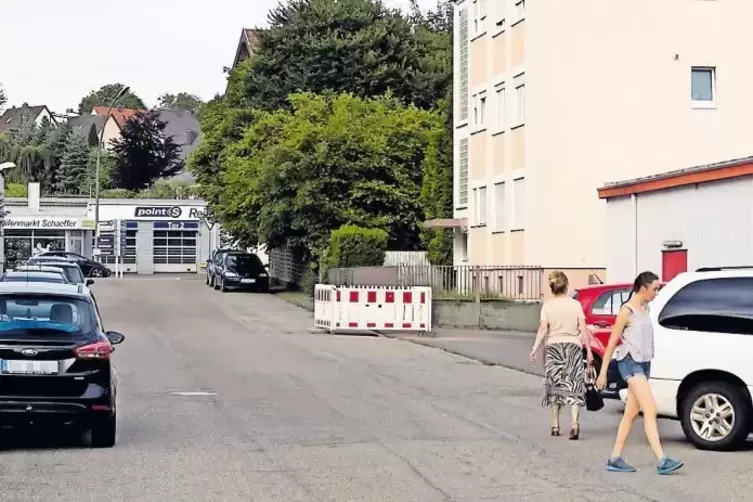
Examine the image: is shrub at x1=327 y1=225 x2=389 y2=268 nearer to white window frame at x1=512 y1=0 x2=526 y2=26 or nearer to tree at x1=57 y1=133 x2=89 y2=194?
white window frame at x1=512 y1=0 x2=526 y2=26

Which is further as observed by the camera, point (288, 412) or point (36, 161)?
point (36, 161)

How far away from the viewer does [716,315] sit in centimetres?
1300

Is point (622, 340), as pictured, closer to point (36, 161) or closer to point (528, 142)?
point (528, 142)

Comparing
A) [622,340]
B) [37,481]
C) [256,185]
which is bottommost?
[37,481]

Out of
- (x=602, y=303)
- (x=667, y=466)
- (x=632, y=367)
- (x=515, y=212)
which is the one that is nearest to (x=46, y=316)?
(x=632, y=367)

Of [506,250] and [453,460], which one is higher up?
[506,250]

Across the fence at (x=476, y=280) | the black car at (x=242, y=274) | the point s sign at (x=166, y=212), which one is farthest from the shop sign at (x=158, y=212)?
the fence at (x=476, y=280)

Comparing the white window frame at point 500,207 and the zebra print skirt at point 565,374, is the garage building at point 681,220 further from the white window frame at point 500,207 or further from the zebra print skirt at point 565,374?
the zebra print skirt at point 565,374

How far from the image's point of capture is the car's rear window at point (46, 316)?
40.8ft

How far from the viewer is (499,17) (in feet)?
133

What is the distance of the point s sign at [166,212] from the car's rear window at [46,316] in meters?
66.5

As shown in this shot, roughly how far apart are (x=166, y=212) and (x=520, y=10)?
4467 centimetres

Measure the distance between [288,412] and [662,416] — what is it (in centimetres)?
482

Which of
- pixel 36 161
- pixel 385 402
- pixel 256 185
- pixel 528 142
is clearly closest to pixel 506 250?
pixel 528 142
